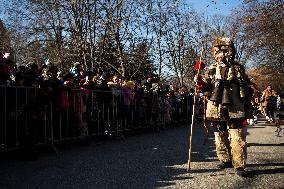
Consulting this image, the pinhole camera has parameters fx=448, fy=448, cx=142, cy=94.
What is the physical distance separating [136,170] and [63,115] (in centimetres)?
367

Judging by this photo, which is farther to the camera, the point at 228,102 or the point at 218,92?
the point at 218,92

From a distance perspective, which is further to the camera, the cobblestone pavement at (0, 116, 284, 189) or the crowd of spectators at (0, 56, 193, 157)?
the crowd of spectators at (0, 56, 193, 157)

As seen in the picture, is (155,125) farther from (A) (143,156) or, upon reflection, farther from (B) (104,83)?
(A) (143,156)

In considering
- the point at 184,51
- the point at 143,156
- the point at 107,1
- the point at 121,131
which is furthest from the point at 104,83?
the point at 184,51

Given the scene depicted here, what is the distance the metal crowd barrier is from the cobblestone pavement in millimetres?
481

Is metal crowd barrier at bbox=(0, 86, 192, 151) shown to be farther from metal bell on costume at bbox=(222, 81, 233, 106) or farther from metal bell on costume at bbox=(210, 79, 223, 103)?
metal bell on costume at bbox=(222, 81, 233, 106)

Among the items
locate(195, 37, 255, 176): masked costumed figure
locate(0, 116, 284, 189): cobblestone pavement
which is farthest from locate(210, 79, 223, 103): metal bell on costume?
locate(0, 116, 284, 189): cobblestone pavement

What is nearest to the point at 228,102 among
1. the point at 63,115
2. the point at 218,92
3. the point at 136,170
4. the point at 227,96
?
the point at 227,96

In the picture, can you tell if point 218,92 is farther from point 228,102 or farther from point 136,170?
point 136,170

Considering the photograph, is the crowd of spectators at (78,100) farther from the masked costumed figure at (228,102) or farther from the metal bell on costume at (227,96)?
the metal bell on costume at (227,96)

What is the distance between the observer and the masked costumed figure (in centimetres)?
710

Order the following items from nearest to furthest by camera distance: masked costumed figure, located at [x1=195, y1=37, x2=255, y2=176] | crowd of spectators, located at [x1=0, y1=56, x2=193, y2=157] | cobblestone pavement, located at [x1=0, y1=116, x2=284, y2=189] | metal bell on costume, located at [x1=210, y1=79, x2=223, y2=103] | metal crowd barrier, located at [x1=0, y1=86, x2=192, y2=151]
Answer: cobblestone pavement, located at [x1=0, y1=116, x2=284, y2=189]
masked costumed figure, located at [x1=195, y1=37, x2=255, y2=176]
metal bell on costume, located at [x1=210, y1=79, x2=223, y2=103]
metal crowd barrier, located at [x1=0, y1=86, x2=192, y2=151]
crowd of spectators, located at [x1=0, y1=56, x2=193, y2=157]

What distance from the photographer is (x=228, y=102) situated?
282 inches

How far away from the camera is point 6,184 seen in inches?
249
